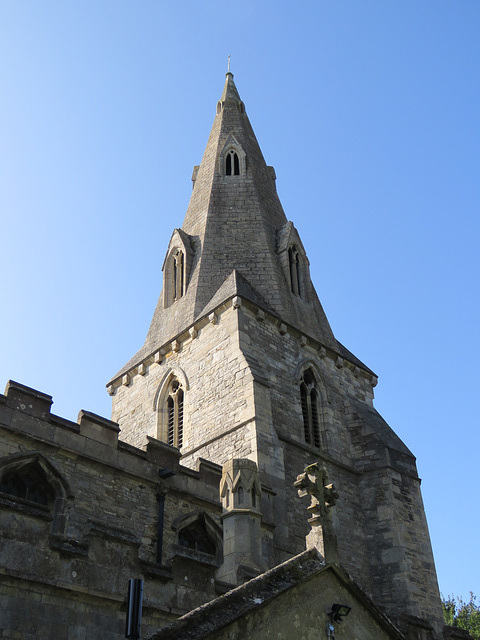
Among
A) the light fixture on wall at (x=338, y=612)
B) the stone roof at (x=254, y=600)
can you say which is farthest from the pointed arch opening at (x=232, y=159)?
the light fixture on wall at (x=338, y=612)

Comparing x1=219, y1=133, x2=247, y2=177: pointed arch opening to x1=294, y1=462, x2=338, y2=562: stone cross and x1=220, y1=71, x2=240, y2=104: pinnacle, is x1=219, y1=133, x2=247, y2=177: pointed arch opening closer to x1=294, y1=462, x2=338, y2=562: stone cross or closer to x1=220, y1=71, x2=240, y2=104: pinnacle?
x1=220, y1=71, x2=240, y2=104: pinnacle

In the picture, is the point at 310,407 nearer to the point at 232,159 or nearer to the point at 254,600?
the point at 232,159

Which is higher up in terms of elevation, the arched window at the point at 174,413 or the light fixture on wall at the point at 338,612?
the arched window at the point at 174,413

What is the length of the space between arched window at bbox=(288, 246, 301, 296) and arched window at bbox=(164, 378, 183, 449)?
5.23 meters

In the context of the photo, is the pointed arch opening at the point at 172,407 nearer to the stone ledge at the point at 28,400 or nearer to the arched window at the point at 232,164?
the stone ledge at the point at 28,400

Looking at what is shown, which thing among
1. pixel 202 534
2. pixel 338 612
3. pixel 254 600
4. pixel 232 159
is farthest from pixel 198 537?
pixel 232 159

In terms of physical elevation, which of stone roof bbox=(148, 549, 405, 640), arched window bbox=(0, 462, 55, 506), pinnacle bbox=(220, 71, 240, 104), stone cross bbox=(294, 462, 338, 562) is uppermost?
pinnacle bbox=(220, 71, 240, 104)

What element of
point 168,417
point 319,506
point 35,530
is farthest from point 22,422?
point 168,417

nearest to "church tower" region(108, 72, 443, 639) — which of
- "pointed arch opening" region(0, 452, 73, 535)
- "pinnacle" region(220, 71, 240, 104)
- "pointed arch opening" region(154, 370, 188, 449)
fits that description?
"pointed arch opening" region(154, 370, 188, 449)

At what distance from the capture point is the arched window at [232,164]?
85.9ft

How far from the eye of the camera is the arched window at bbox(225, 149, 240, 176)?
26.2 metres

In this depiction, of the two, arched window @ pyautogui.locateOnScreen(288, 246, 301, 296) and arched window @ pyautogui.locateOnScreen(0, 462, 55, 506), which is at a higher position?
arched window @ pyautogui.locateOnScreen(288, 246, 301, 296)

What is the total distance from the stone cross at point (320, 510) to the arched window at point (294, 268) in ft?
51.0

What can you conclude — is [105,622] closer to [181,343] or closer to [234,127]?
[181,343]
